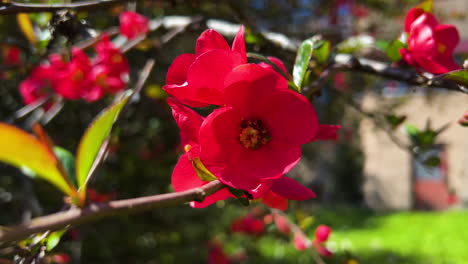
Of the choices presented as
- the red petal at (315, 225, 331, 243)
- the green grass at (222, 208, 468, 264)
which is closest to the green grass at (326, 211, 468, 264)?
the green grass at (222, 208, 468, 264)

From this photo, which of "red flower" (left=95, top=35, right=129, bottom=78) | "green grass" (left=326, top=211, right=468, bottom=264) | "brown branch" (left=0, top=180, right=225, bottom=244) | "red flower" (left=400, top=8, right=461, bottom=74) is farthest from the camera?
"green grass" (left=326, top=211, right=468, bottom=264)

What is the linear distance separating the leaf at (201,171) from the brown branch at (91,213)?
0.10ft

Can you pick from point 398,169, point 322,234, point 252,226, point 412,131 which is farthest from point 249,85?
point 398,169

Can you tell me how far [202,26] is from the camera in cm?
80

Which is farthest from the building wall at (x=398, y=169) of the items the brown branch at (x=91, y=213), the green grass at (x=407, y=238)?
the brown branch at (x=91, y=213)

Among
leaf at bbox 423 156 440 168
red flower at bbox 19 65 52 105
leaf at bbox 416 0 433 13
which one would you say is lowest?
leaf at bbox 423 156 440 168

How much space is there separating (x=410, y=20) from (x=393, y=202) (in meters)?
7.83

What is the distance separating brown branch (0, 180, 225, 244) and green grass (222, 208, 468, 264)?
178 cm

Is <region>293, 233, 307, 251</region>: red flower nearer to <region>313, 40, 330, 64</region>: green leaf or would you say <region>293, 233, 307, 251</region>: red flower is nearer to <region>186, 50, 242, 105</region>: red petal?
<region>313, 40, 330, 64</region>: green leaf

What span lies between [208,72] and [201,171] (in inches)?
3.6

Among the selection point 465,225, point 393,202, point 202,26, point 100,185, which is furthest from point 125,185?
point 393,202

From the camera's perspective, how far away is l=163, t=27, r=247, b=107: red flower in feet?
1.20

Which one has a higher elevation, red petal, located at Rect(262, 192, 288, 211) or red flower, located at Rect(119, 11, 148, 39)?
red flower, located at Rect(119, 11, 148, 39)

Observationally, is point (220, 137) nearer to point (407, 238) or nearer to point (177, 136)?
point (177, 136)
